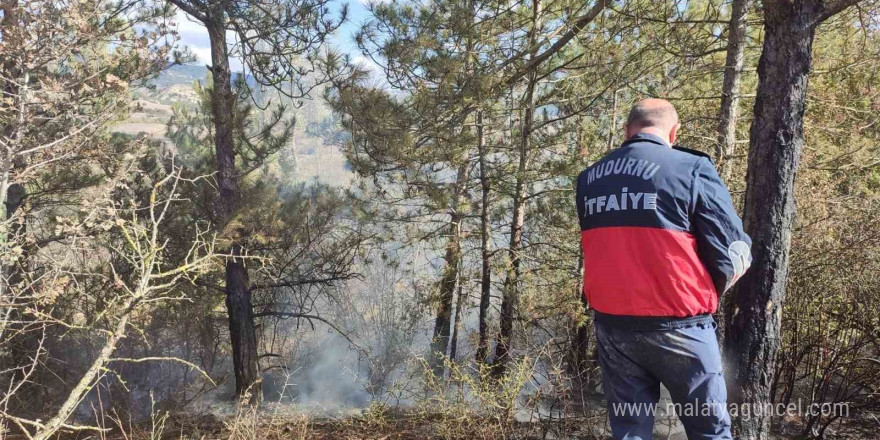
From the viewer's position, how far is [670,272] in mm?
2303

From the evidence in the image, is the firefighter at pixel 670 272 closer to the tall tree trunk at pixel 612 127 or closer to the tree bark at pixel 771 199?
the tree bark at pixel 771 199

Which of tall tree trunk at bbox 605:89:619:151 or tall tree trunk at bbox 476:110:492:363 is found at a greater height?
tall tree trunk at bbox 605:89:619:151

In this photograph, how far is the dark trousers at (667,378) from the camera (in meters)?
2.32

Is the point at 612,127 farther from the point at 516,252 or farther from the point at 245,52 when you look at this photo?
the point at 245,52

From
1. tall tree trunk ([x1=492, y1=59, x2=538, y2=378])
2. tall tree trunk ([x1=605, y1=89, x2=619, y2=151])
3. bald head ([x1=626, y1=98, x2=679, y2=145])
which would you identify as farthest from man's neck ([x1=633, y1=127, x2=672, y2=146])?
tall tree trunk ([x1=492, y1=59, x2=538, y2=378])

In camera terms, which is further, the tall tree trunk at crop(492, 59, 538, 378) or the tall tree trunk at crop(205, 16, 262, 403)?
the tall tree trunk at crop(492, 59, 538, 378)

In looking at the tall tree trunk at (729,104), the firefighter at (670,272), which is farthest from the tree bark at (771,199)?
the tall tree trunk at (729,104)

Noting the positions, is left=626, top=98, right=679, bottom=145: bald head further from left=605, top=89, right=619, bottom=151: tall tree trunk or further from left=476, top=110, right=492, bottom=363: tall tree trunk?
left=476, top=110, right=492, bottom=363: tall tree trunk

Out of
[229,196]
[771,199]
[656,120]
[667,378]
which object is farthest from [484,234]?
[667,378]

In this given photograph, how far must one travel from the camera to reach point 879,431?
410 centimetres

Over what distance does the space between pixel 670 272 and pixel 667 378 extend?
512 mm

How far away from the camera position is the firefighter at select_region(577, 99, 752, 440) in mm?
2318

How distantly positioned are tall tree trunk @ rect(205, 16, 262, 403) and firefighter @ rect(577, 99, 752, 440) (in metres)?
6.17

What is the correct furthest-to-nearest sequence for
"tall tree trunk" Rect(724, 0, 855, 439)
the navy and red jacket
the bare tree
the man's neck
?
1. the bare tree
2. "tall tree trunk" Rect(724, 0, 855, 439)
3. the man's neck
4. the navy and red jacket
